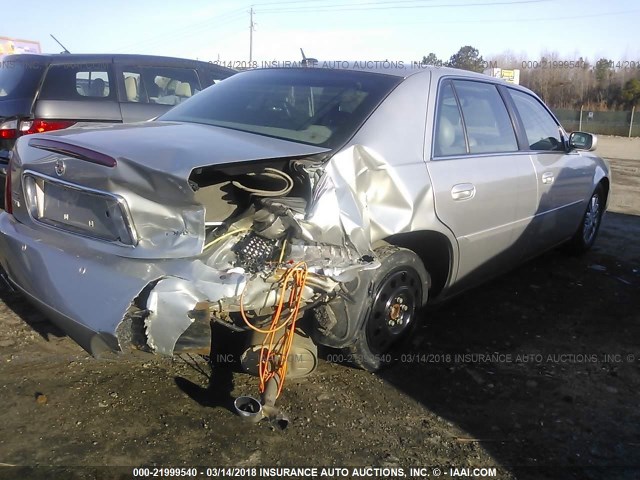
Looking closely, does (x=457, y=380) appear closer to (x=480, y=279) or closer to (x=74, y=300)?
(x=480, y=279)

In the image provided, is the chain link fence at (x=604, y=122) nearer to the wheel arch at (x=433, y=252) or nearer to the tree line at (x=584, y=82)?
the tree line at (x=584, y=82)

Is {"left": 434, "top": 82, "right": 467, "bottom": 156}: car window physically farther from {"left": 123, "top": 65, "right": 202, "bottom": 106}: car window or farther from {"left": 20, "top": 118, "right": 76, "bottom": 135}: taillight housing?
{"left": 20, "top": 118, "right": 76, "bottom": 135}: taillight housing

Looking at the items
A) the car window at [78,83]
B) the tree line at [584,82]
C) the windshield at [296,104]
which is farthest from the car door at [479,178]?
the tree line at [584,82]

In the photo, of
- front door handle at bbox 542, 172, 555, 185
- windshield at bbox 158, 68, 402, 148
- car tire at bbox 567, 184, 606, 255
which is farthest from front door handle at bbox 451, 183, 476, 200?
car tire at bbox 567, 184, 606, 255

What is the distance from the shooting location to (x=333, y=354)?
344cm

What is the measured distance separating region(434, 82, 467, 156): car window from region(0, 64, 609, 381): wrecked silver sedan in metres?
0.01

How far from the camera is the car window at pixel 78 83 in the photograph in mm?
5906

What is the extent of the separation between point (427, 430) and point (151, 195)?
171 centimetres

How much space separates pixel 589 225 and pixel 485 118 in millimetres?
2504

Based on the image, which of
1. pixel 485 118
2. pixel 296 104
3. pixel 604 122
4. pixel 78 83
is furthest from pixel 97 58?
pixel 604 122

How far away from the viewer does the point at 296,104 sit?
3.43m

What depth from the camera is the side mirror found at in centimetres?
509

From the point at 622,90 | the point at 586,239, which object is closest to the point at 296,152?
the point at 586,239

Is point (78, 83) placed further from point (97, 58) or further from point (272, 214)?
point (272, 214)
